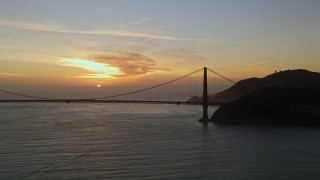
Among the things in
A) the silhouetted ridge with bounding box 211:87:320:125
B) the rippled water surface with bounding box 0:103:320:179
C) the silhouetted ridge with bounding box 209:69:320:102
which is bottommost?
the rippled water surface with bounding box 0:103:320:179

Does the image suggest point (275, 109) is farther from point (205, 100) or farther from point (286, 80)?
point (286, 80)

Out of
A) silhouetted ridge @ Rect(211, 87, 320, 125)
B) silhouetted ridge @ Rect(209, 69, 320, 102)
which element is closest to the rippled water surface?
silhouetted ridge @ Rect(211, 87, 320, 125)

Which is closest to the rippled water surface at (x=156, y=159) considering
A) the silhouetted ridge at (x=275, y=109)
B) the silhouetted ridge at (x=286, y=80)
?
the silhouetted ridge at (x=275, y=109)

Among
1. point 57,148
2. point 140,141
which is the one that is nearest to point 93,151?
point 57,148

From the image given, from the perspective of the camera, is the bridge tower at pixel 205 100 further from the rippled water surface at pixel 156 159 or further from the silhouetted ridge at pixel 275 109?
the rippled water surface at pixel 156 159

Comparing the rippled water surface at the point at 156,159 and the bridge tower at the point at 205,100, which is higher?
the bridge tower at the point at 205,100

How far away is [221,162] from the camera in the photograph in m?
24.7

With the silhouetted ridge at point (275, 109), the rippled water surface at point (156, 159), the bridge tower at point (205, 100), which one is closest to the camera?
the rippled water surface at point (156, 159)

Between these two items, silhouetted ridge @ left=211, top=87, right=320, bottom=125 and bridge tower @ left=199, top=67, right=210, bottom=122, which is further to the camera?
silhouetted ridge @ left=211, top=87, right=320, bottom=125

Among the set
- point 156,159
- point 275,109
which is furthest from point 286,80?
point 156,159

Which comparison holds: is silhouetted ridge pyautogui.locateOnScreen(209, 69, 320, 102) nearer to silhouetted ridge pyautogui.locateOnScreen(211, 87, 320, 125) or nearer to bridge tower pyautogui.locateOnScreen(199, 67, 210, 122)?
silhouetted ridge pyautogui.locateOnScreen(211, 87, 320, 125)

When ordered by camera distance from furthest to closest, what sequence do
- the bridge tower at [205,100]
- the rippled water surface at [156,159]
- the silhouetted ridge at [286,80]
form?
1. the silhouetted ridge at [286,80]
2. the bridge tower at [205,100]
3. the rippled water surface at [156,159]

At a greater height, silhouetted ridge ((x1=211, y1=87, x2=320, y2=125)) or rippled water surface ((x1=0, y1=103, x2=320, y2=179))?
silhouetted ridge ((x1=211, y1=87, x2=320, y2=125))

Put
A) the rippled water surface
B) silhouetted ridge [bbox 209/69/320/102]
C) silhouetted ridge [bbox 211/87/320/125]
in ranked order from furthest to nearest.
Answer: silhouetted ridge [bbox 209/69/320/102], silhouetted ridge [bbox 211/87/320/125], the rippled water surface
